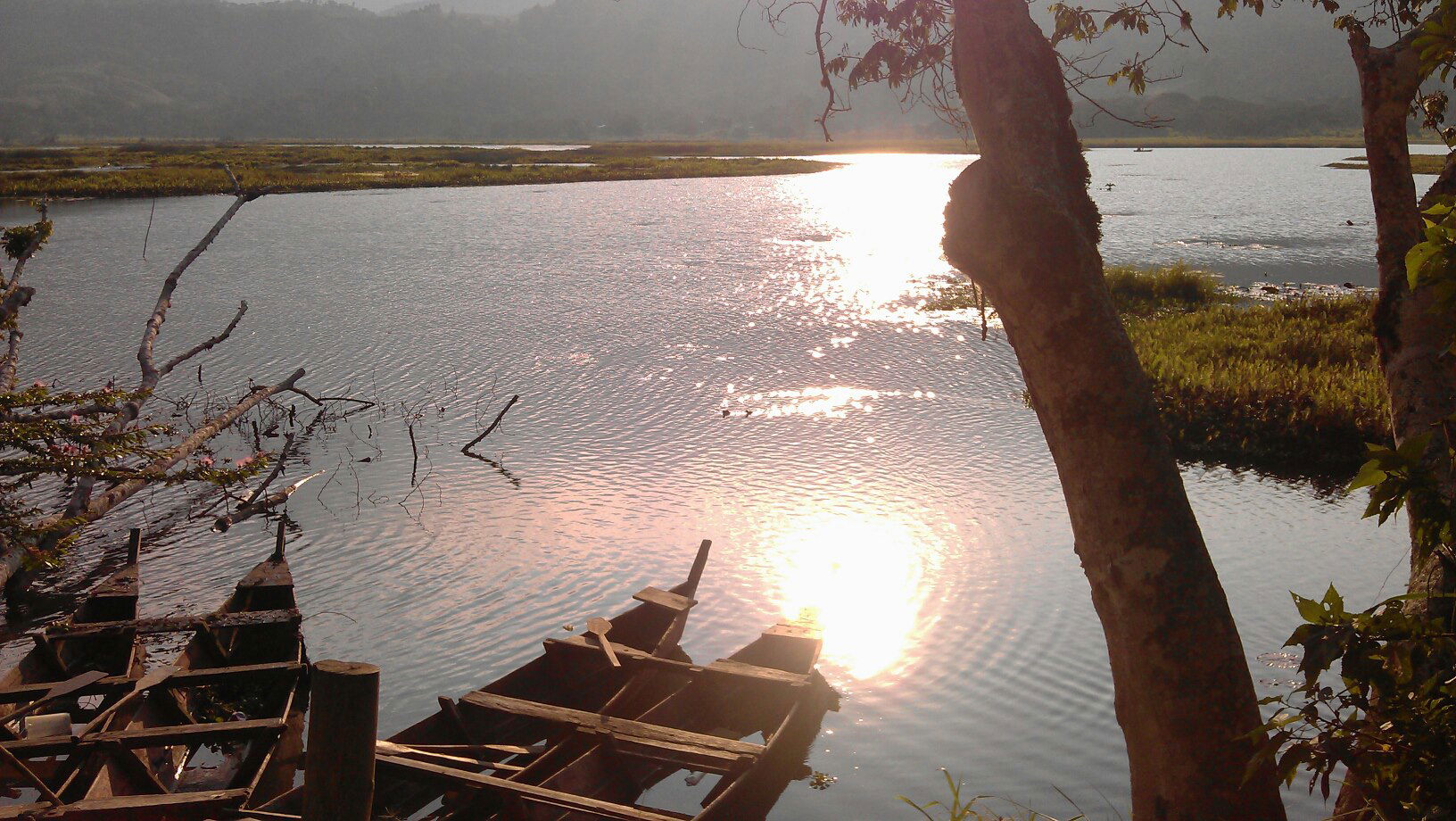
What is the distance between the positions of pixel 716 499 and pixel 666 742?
6883mm

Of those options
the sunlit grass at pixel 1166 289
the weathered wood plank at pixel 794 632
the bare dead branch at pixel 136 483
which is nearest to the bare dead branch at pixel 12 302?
the bare dead branch at pixel 136 483

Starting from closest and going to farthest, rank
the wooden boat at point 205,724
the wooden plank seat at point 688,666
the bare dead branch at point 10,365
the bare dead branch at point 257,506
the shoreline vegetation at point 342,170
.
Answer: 1. the wooden boat at point 205,724
2. the wooden plank seat at point 688,666
3. the bare dead branch at point 10,365
4. the bare dead branch at point 257,506
5. the shoreline vegetation at point 342,170

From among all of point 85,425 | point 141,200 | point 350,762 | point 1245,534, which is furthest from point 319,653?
point 141,200

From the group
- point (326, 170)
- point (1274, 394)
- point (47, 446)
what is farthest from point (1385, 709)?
point (326, 170)

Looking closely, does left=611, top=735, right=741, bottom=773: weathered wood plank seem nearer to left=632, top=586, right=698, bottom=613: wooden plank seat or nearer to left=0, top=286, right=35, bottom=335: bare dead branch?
left=632, top=586, right=698, bottom=613: wooden plank seat

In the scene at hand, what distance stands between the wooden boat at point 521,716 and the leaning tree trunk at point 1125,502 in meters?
4.09

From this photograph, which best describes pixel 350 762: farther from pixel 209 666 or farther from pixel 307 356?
pixel 307 356

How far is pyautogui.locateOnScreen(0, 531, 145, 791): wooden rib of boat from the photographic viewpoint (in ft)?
21.3

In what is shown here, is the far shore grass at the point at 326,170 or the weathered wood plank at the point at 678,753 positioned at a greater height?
the far shore grass at the point at 326,170

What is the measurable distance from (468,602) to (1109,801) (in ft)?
21.4

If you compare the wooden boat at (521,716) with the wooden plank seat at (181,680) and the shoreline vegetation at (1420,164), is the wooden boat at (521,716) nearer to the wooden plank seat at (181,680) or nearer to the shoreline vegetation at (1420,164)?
the wooden plank seat at (181,680)

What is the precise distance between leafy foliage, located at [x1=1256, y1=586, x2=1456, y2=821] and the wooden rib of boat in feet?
21.8

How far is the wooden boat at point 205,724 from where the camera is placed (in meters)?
5.83

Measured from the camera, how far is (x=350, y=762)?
4.57 m
